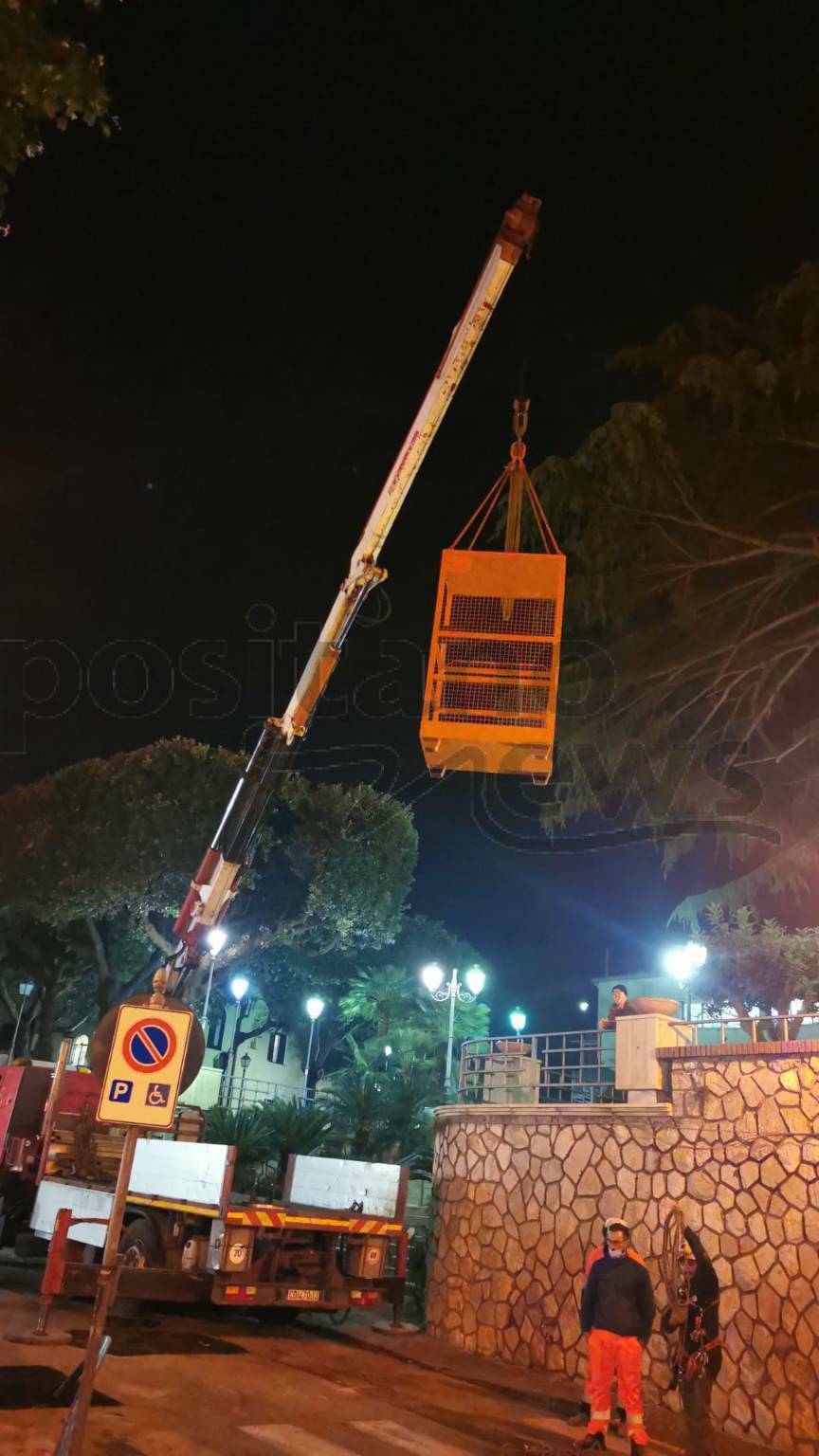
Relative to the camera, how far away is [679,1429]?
332 inches

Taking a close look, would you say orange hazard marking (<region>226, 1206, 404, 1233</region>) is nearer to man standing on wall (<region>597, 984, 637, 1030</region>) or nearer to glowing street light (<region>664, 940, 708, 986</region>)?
man standing on wall (<region>597, 984, 637, 1030</region>)

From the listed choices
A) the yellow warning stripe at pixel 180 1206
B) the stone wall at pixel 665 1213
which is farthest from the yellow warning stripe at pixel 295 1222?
the stone wall at pixel 665 1213

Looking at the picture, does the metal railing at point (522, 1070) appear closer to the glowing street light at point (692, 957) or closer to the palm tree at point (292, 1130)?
the glowing street light at point (692, 957)

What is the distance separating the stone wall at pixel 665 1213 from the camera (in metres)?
8.38

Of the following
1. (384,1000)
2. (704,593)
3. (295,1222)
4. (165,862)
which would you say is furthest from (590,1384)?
(384,1000)

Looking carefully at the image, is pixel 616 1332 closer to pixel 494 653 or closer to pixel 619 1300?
pixel 619 1300

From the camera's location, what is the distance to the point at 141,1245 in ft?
34.1

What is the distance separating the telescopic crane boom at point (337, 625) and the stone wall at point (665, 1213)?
4.54 metres

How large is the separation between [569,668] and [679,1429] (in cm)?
724

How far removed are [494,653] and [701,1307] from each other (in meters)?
5.24

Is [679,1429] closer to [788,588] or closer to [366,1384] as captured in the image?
[366,1384]

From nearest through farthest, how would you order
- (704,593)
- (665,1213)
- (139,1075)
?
(139,1075) → (665,1213) → (704,593)

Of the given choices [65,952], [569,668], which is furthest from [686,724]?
[65,952]

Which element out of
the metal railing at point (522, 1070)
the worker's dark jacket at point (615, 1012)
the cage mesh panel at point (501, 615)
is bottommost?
the metal railing at point (522, 1070)
